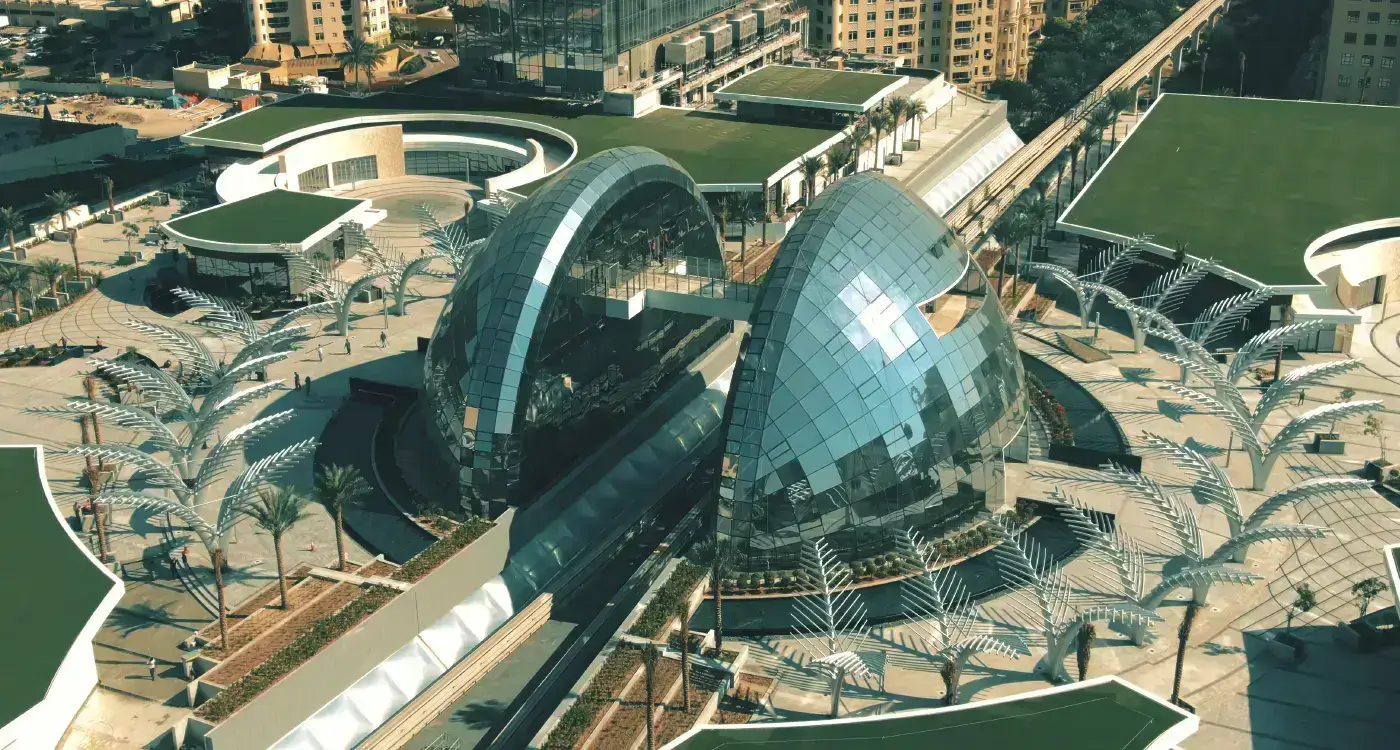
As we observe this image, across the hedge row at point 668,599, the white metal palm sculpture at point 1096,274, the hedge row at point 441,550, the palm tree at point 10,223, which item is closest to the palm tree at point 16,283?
the palm tree at point 10,223

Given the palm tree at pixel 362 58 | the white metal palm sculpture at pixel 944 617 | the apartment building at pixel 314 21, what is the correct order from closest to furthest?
the white metal palm sculpture at pixel 944 617 → the palm tree at pixel 362 58 → the apartment building at pixel 314 21

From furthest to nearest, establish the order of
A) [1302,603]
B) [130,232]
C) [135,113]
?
1. [135,113]
2. [130,232]
3. [1302,603]

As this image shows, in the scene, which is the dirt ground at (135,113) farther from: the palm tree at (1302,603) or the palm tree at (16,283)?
the palm tree at (1302,603)

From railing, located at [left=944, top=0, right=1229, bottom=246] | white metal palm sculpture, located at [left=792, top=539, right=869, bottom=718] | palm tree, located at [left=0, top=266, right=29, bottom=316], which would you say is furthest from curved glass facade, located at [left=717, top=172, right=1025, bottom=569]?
palm tree, located at [left=0, top=266, right=29, bottom=316]

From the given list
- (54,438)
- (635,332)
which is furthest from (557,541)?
(54,438)

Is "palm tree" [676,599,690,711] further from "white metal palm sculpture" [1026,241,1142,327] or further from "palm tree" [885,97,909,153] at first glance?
"palm tree" [885,97,909,153]

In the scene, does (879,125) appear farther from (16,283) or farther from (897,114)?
(16,283)

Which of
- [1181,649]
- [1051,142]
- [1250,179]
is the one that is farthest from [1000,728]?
[1051,142]
